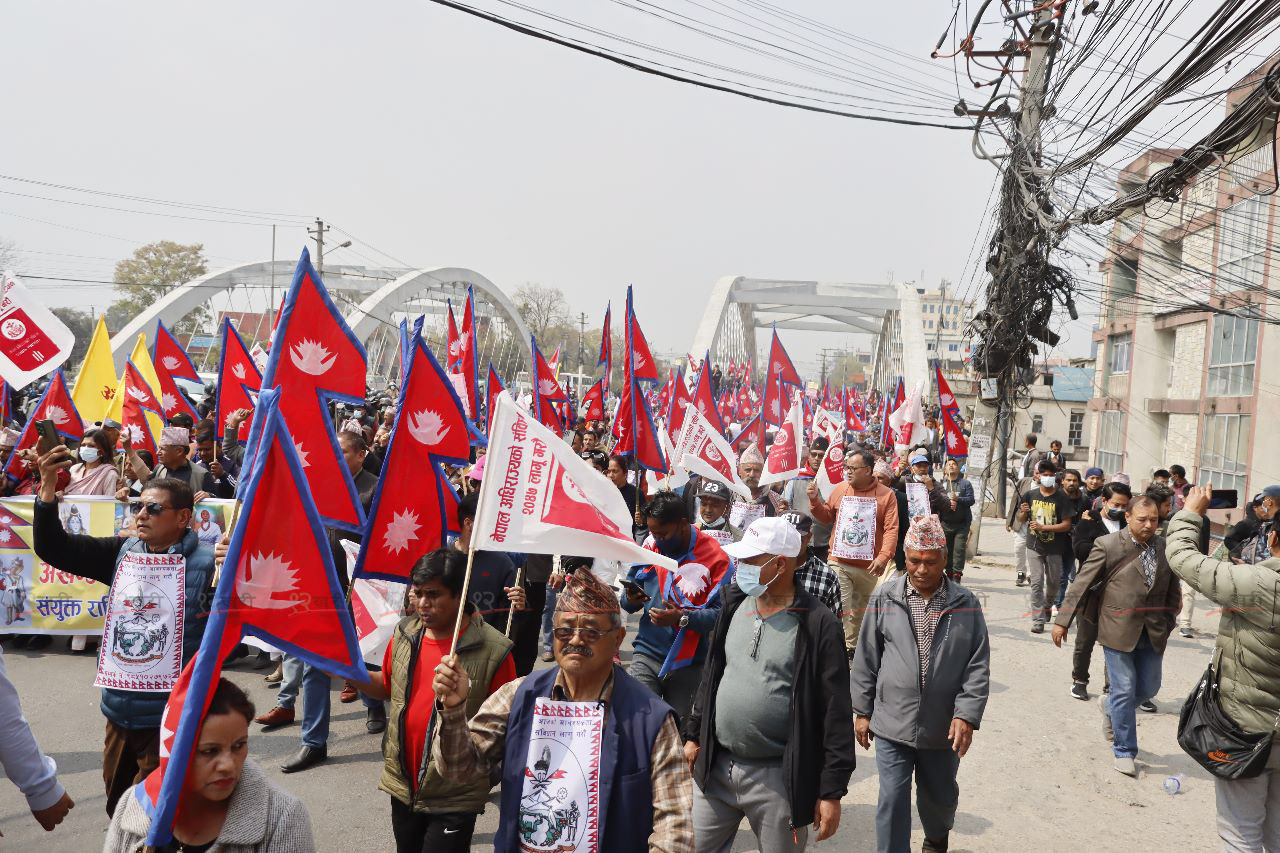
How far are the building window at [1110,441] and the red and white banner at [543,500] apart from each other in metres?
25.8

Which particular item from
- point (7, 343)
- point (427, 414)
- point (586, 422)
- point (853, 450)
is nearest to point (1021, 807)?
point (853, 450)

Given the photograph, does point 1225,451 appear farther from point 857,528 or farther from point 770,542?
point 770,542

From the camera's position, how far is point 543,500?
3041mm

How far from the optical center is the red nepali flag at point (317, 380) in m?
4.52

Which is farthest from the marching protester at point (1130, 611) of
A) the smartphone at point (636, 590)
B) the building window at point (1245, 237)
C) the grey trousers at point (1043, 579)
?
the building window at point (1245, 237)

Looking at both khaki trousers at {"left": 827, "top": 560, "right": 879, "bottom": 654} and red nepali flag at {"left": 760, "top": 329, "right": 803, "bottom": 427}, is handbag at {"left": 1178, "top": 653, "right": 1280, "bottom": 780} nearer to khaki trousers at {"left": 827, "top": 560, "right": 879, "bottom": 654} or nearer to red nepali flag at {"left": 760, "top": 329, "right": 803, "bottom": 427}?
khaki trousers at {"left": 827, "top": 560, "right": 879, "bottom": 654}

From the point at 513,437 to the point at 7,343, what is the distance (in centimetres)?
666

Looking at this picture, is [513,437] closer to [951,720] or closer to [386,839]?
[951,720]

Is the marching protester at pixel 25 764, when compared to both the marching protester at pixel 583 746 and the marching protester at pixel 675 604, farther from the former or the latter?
the marching protester at pixel 675 604

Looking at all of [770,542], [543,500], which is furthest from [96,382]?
[770,542]

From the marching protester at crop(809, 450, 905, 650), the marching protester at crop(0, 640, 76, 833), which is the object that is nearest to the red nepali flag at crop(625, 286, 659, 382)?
the marching protester at crop(809, 450, 905, 650)

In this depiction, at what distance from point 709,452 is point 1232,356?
16.3 metres

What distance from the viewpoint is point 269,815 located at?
90.1 inches

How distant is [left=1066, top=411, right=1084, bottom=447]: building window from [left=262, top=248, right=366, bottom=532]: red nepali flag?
49939 mm
